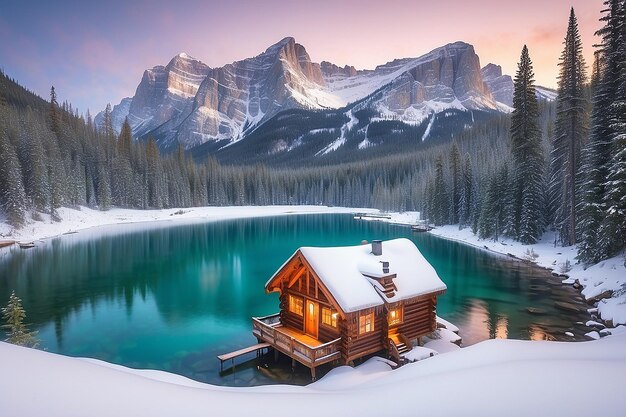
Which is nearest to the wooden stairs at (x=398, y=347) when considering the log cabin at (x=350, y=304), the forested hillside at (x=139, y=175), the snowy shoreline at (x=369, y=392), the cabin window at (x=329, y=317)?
the log cabin at (x=350, y=304)

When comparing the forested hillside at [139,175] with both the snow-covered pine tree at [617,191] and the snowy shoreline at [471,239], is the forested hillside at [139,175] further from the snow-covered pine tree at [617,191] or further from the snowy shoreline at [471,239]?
the snow-covered pine tree at [617,191]

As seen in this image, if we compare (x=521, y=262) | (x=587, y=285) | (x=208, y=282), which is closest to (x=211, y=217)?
(x=208, y=282)

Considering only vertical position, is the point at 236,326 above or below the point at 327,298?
below

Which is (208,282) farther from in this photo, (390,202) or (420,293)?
(390,202)

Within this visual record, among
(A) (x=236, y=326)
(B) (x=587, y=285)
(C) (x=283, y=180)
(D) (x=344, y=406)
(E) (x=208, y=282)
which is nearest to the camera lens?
(D) (x=344, y=406)

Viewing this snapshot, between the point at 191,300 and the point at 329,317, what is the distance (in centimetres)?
1687

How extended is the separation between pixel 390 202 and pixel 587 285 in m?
105

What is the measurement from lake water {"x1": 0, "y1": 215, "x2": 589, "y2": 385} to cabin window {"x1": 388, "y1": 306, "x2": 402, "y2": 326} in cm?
529

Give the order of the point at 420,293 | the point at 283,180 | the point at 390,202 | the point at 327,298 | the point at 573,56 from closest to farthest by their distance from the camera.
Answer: the point at 327,298 → the point at 420,293 → the point at 573,56 → the point at 390,202 → the point at 283,180

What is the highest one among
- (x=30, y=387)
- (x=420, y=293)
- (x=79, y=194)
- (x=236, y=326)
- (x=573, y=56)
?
(x=573, y=56)

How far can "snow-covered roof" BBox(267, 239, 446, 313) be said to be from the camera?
58.8 ft

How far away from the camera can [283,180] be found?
571ft

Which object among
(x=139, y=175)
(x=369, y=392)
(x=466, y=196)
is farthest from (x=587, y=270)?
(x=139, y=175)

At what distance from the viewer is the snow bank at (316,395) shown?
629 cm
